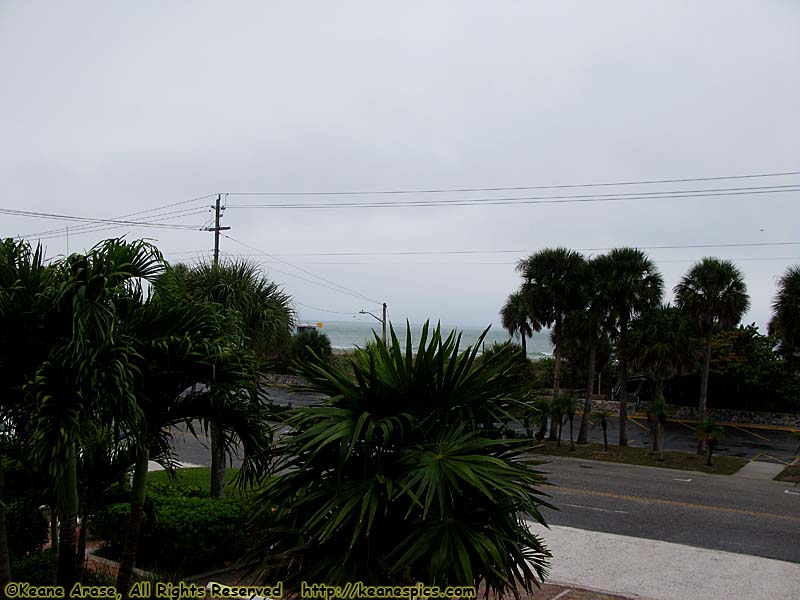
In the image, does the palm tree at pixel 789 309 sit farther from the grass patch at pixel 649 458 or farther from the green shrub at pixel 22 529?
the green shrub at pixel 22 529

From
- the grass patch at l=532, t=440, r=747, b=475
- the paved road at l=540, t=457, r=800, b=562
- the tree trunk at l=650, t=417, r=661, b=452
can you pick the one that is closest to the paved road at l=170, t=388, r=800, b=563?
the paved road at l=540, t=457, r=800, b=562

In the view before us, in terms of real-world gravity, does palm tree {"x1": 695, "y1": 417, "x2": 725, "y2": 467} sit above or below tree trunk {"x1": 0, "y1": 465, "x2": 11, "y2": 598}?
below

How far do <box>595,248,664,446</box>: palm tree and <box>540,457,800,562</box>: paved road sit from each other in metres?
6.51

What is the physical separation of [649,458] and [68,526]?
80.0ft

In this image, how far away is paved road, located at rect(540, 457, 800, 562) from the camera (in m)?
14.5

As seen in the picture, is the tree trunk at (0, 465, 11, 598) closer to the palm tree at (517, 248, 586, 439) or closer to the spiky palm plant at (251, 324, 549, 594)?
the spiky palm plant at (251, 324, 549, 594)

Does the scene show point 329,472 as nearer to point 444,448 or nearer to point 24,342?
point 444,448

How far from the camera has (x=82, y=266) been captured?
596 cm

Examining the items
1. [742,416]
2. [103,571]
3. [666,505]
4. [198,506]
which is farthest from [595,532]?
[742,416]

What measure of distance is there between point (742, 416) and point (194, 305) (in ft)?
131

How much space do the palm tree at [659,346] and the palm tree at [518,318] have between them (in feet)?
15.3

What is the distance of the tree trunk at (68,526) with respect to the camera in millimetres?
6172

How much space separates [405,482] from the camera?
5609 millimetres

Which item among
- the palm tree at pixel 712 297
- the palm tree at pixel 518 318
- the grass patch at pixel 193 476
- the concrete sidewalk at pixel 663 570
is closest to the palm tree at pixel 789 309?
the palm tree at pixel 712 297
